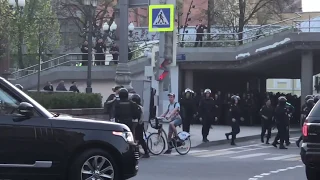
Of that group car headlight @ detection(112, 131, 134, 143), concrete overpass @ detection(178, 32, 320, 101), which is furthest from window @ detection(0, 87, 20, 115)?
concrete overpass @ detection(178, 32, 320, 101)

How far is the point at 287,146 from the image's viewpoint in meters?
23.3

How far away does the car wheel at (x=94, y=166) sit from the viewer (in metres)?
9.96

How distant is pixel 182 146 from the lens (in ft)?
63.3

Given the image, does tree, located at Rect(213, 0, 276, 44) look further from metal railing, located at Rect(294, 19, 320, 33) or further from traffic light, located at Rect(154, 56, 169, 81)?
Result: traffic light, located at Rect(154, 56, 169, 81)

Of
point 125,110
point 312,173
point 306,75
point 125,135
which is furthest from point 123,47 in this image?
point 306,75

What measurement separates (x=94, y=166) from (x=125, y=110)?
6.28 metres

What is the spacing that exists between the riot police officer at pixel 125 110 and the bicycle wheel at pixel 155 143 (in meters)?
2.19

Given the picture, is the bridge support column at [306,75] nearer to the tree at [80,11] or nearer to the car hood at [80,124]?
the tree at [80,11]

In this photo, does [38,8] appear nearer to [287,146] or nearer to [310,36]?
[310,36]

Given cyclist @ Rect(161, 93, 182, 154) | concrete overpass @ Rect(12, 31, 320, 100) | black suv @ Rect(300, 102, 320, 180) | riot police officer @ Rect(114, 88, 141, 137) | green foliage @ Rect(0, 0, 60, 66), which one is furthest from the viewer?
green foliage @ Rect(0, 0, 60, 66)

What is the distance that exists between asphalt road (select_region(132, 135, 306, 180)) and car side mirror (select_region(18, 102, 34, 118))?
389cm

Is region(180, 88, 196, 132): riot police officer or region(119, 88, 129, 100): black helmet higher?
region(119, 88, 129, 100): black helmet

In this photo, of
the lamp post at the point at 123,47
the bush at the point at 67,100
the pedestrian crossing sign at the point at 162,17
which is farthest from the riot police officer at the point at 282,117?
the bush at the point at 67,100

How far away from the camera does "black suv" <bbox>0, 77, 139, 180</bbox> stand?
964 centimetres
